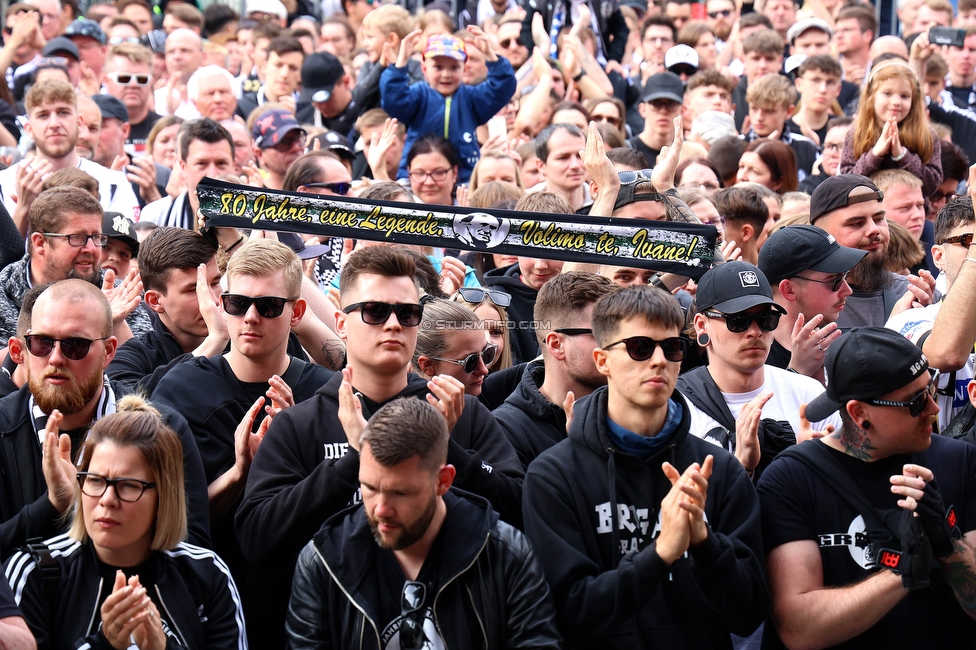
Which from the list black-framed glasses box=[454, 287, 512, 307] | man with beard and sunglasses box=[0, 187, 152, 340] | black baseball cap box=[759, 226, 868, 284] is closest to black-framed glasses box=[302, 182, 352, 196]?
man with beard and sunglasses box=[0, 187, 152, 340]

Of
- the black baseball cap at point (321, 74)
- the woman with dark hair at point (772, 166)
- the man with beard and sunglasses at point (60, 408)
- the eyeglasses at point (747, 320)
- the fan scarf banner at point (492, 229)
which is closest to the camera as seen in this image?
the man with beard and sunglasses at point (60, 408)

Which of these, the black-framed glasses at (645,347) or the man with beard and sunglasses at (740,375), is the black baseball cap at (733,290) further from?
the black-framed glasses at (645,347)

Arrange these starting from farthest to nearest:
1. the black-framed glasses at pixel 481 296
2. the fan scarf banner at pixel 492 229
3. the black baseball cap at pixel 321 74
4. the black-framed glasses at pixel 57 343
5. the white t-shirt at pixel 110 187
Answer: the black baseball cap at pixel 321 74, the white t-shirt at pixel 110 187, the black-framed glasses at pixel 481 296, the fan scarf banner at pixel 492 229, the black-framed glasses at pixel 57 343

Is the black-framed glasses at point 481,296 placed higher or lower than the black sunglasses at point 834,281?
higher

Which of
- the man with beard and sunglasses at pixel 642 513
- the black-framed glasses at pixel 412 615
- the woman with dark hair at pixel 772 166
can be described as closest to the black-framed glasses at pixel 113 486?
the black-framed glasses at pixel 412 615

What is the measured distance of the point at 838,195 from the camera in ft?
21.7

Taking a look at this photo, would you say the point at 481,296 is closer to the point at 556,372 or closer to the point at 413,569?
the point at 556,372

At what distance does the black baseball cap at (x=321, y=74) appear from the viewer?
37.6 ft

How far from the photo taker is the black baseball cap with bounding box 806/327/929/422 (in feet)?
14.0

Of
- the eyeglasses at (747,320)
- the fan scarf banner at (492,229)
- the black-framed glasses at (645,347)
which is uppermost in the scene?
the fan scarf banner at (492,229)

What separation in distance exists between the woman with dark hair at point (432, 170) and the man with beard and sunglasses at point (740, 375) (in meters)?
3.81

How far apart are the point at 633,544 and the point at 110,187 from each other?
19.1 ft

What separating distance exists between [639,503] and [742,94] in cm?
867

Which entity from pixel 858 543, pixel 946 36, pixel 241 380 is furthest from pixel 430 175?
pixel 946 36
